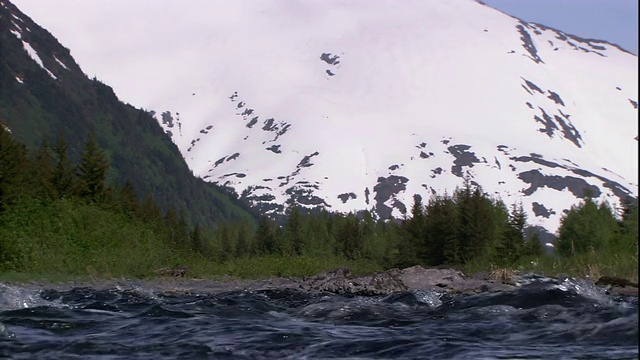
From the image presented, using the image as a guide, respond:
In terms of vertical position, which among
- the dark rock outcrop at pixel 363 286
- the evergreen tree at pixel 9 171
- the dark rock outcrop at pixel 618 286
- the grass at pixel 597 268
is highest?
the evergreen tree at pixel 9 171

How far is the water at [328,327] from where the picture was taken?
1267cm

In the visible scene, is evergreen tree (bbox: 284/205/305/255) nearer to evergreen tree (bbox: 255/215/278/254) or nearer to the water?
evergreen tree (bbox: 255/215/278/254)

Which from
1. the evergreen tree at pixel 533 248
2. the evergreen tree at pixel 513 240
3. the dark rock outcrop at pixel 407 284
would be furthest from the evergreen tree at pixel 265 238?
the dark rock outcrop at pixel 407 284

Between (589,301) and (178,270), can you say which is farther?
(178,270)

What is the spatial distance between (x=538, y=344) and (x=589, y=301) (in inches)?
236

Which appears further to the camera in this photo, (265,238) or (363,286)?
(265,238)

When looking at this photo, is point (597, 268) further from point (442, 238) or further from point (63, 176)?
point (63, 176)

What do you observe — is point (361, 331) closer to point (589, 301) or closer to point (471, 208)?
point (589, 301)

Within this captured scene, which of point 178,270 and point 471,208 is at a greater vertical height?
point 471,208


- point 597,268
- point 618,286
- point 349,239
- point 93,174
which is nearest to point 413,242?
point 93,174

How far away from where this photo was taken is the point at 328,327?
16.0 metres

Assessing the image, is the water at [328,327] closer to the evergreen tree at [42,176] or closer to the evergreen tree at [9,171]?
the evergreen tree at [9,171]

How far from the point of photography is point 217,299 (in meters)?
23.0

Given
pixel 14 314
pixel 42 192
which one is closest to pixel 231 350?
pixel 14 314
